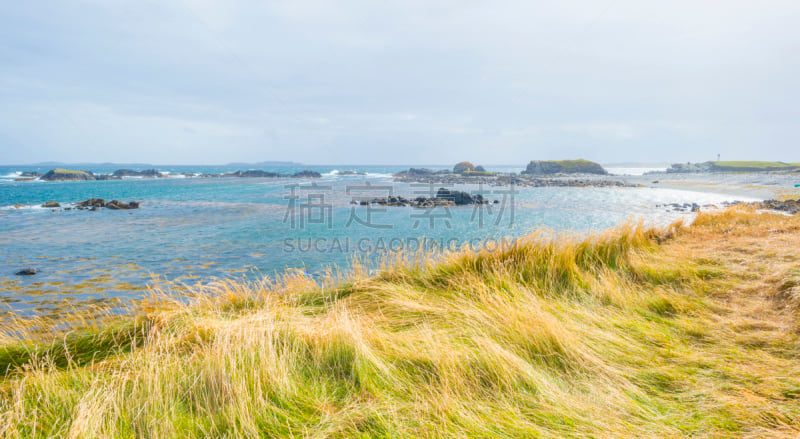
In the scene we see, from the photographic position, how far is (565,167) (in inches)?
2886

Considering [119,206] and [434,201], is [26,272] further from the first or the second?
[434,201]

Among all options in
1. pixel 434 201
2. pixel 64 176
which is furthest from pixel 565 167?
pixel 64 176

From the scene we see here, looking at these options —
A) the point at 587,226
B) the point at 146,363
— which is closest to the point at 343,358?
the point at 146,363

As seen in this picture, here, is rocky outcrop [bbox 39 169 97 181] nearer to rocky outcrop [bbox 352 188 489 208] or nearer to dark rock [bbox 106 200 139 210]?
dark rock [bbox 106 200 139 210]

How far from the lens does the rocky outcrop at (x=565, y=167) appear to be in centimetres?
7038

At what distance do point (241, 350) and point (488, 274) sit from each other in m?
3.28

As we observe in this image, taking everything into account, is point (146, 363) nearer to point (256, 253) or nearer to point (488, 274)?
point (488, 274)

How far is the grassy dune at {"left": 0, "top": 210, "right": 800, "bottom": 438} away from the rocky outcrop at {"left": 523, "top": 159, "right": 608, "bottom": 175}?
69229 millimetres

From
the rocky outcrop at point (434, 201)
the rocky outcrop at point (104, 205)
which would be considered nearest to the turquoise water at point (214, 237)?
the rocky outcrop at point (104, 205)

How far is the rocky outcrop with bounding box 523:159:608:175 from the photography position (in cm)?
7038

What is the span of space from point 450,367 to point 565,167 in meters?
79.2

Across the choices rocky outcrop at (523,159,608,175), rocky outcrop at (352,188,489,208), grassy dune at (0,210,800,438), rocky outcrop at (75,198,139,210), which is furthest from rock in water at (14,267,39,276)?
rocky outcrop at (523,159,608,175)

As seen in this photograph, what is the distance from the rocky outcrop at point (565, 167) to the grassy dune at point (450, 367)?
69.2 meters

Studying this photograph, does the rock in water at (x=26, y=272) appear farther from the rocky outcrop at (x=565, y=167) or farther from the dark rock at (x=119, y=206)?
the rocky outcrop at (x=565, y=167)
